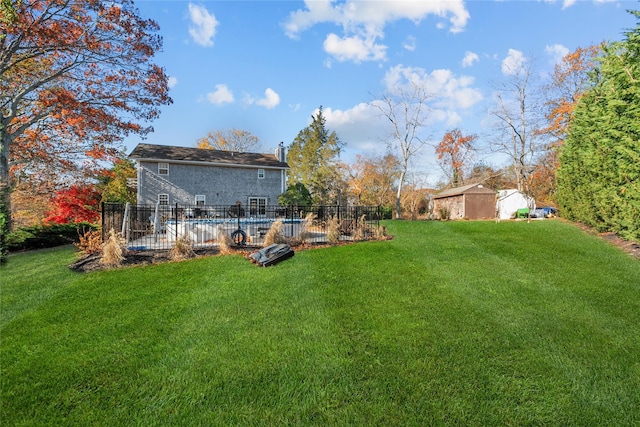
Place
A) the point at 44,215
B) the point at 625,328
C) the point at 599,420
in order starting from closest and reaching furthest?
the point at 599,420 < the point at 625,328 < the point at 44,215

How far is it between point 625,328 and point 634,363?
952mm

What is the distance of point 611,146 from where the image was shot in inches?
331

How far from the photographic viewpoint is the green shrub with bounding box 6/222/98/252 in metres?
8.99

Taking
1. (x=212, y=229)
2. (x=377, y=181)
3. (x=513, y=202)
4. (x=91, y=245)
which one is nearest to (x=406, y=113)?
(x=377, y=181)

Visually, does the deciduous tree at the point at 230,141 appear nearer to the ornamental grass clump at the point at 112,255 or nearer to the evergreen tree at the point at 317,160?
the evergreen tree at the point at 317,160

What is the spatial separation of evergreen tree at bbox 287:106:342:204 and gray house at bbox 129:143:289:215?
6.04 m

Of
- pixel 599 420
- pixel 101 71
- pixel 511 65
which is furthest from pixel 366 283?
pixel 511 65

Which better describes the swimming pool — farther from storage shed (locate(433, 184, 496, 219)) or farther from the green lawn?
storage shed (locate(433, 184, 496, 219))

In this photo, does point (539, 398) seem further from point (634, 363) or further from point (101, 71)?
point (101, 71)

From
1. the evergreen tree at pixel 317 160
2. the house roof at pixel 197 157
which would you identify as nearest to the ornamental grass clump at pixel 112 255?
the house roof at pixel 197 157

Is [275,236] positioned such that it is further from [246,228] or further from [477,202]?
[477,202]

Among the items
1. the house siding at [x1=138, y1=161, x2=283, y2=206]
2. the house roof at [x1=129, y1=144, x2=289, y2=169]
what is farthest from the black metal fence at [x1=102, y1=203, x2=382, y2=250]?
the house roof at [x1=129, y1=144, x2=289, y2=169]

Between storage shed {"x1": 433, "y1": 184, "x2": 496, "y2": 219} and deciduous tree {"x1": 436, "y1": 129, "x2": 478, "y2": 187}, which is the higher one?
deciduous tree {"x1": 436, "y1": 129, "x2": 478, "y2": 187}

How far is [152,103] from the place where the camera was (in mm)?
13359
